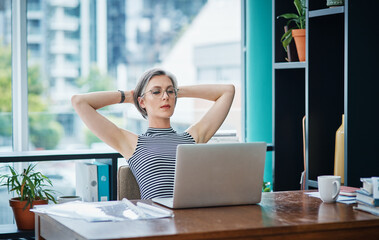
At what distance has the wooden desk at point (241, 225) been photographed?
1.51 meters

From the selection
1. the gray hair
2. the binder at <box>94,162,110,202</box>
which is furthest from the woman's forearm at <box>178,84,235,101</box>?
the binder at <box>94,162,110,202</box>

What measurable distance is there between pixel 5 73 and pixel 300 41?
1890mm

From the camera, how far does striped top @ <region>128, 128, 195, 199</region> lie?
2.43 meters

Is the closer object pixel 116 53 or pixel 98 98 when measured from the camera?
pixel 98 98

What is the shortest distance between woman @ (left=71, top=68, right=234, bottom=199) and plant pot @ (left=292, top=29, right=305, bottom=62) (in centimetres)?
72

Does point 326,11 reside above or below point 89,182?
above

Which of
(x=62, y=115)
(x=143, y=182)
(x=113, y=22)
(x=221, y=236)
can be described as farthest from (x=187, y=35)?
(x=221, y=236)

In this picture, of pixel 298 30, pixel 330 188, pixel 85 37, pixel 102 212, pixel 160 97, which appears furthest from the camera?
pixel 85 37

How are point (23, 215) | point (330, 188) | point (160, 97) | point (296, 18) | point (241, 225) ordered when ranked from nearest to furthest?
point (241, 225)
point (330, 188)
point (160, 97)
point (23, 215)
point (296, 18)

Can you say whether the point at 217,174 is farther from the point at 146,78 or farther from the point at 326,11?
the point at 326,11

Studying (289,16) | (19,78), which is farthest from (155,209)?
(19,78)

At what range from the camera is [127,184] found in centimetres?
245

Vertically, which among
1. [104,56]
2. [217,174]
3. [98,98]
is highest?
[104,56]

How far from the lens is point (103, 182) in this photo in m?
3.08
